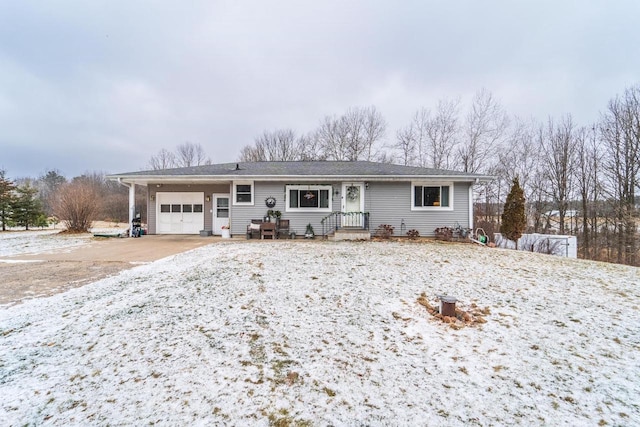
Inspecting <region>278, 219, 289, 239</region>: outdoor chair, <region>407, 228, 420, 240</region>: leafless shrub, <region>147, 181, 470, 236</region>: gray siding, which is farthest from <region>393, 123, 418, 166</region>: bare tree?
<region>278, 219, 289, 239</region>: outdoor chair

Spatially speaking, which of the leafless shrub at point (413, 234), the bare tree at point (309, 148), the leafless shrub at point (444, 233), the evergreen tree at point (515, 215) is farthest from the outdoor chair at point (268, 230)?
the bare tree at point (309, 148)

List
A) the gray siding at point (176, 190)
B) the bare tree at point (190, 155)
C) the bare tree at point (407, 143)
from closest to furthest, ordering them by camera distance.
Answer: the gray siding at point (176, 190) < the bare tree at point (407, 143) < the bare tree at point (190, 155)

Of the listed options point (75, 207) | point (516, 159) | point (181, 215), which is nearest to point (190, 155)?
point (75, 207)

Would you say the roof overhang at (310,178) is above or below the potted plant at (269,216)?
above

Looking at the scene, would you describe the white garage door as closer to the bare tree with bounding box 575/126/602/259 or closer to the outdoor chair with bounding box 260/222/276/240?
the outdoor chair with bounding box 260/222/276/240

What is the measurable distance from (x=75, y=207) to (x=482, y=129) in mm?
25280

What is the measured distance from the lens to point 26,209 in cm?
1566

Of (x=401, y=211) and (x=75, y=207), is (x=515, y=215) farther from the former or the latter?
(x=75, y=207)

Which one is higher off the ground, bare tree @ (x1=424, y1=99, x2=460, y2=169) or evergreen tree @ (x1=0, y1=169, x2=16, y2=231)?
bare tree @ (x1=424, y1=99, x2=460, y2=169)

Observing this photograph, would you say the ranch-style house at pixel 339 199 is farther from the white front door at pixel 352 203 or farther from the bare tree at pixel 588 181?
the bare tree at pixel 588 181

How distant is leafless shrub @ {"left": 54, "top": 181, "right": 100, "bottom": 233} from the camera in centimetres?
1291

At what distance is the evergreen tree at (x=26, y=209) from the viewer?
15312 millimetres

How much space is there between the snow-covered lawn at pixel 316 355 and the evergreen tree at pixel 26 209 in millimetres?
17540

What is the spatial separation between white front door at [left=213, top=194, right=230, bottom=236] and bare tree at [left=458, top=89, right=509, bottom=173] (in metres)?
17.0
